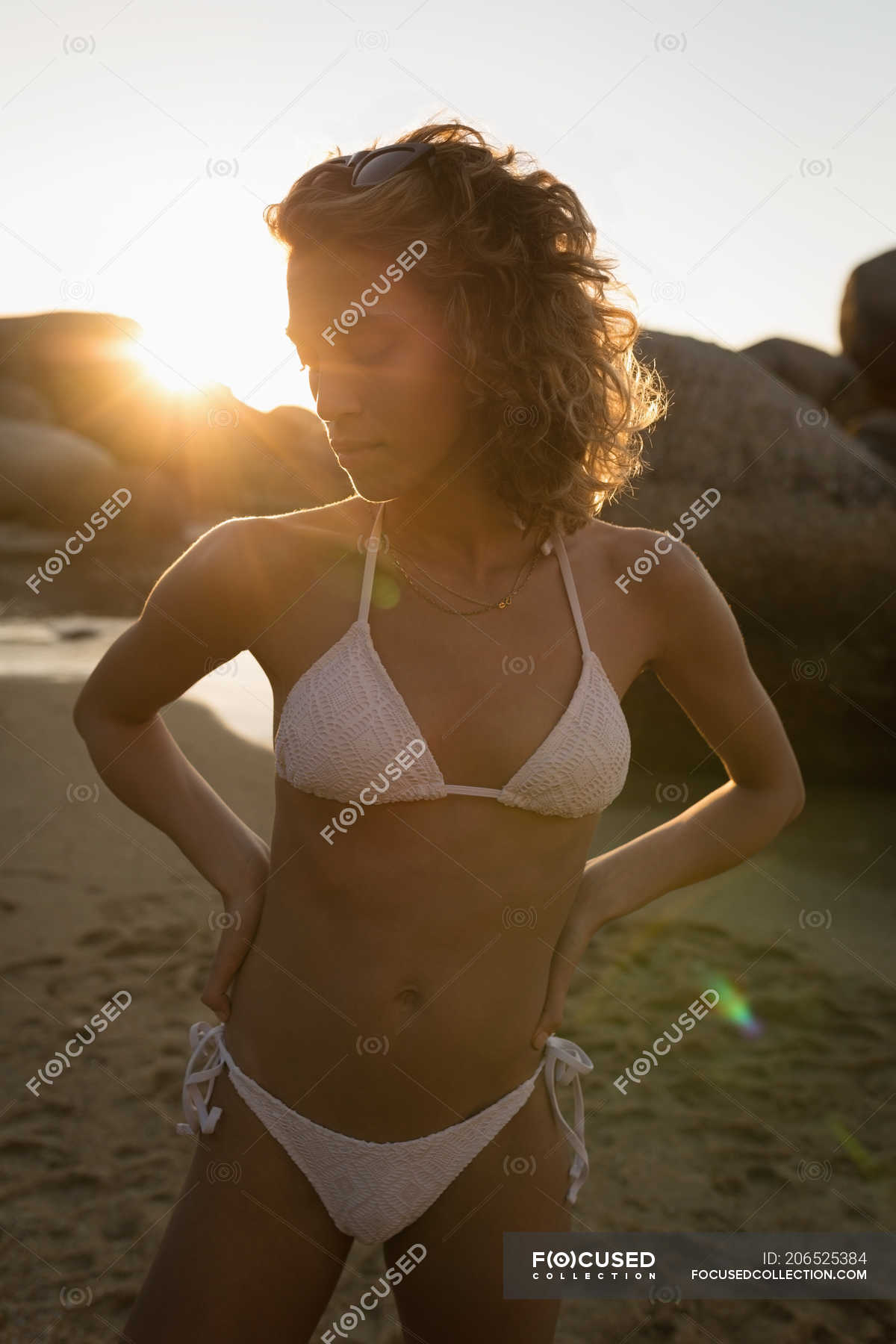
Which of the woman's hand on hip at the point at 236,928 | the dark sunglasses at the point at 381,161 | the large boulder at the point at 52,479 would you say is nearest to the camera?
the dark sunglasses at the point at 381,161

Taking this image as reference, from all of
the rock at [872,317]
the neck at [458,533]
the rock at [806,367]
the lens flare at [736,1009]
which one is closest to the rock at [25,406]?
the rock at [806,367]

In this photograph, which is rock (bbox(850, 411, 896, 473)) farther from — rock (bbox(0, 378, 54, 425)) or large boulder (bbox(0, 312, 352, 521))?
rock (bbox(0, 378, 54, 425))

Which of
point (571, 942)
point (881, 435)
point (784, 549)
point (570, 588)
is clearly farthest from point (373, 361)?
point (881, 435)

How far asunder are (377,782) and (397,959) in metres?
0.31

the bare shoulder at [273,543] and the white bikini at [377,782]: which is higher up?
the bare shoulder at [273,543]

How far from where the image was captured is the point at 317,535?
1758 millimetres

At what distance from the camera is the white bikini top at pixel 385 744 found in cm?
161

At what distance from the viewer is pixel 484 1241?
167 cm

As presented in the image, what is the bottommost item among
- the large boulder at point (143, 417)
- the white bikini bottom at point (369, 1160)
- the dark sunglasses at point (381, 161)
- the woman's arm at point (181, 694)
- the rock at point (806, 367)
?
the large boulder at point (143, 417)

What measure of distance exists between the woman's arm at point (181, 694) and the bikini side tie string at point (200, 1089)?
7 cm

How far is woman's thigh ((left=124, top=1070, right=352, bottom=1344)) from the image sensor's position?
5.19 ft

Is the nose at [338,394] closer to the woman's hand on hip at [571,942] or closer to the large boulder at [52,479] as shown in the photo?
the woman's hand on hip at [571,942]

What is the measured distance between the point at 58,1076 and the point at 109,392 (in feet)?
78.1

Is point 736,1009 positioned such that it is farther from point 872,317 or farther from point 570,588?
point 872,317
